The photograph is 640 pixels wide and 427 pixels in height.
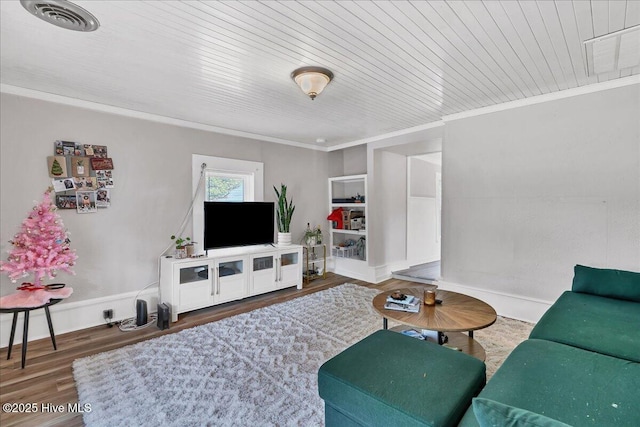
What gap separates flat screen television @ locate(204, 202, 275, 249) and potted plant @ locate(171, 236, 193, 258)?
0.64 ft

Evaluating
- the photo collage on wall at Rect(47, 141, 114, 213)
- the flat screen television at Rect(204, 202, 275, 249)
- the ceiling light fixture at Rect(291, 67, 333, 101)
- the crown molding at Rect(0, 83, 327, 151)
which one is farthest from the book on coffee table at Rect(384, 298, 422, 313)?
the crown molding at Rect(0, 83, 327, 151)

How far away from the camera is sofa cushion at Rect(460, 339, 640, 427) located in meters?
1.03

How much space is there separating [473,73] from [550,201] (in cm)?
158

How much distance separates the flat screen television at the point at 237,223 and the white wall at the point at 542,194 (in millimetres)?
2421

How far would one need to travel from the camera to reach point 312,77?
2377 millimetres

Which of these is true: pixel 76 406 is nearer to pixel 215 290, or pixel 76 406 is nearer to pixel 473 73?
pixel 215 290

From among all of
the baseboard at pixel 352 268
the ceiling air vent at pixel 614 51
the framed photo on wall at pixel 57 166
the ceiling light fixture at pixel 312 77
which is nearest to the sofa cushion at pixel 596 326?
the ceiling air vent at pixel 614 51

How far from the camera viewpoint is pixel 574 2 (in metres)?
1.64

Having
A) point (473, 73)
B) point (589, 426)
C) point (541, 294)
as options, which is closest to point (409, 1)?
point (473, 73)

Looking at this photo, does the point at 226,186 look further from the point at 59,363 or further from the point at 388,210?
the point at 388,210

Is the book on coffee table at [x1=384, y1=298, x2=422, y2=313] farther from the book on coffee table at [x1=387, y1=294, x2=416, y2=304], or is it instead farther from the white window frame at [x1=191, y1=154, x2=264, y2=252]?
the white window frame at [x1=191, y1=154, x2=264, y2=252]

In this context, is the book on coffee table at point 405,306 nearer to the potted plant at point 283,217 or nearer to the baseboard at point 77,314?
the potted plant at point 283,217

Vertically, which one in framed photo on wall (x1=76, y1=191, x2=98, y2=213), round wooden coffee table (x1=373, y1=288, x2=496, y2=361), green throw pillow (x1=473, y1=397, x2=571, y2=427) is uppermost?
framed photo on wall (x1=76, y1=191, x2=98, y2=213)

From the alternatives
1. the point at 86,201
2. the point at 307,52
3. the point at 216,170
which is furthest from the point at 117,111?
the point at 307,52
